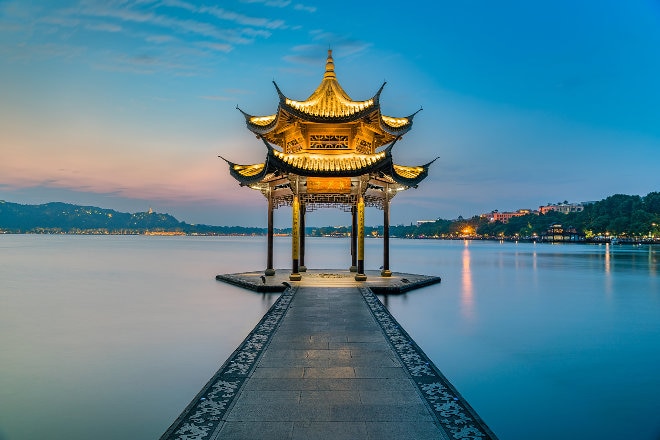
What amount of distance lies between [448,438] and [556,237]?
455 feet

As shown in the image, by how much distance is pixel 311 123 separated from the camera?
58.4 ft

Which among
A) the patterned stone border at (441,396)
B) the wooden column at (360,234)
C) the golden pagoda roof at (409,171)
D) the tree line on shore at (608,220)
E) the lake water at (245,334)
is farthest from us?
the tree line on shore at (608,220)

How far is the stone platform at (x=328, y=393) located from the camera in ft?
15.7

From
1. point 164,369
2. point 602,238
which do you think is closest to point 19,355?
point 164,369

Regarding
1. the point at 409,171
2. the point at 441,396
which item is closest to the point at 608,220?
the point at 409,171

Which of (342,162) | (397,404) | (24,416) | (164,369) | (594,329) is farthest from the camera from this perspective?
(342,162)

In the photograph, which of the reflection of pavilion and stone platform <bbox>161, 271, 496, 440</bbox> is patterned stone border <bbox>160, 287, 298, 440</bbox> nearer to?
stone platform <bbox>161, 271, 496, 440</bbox>

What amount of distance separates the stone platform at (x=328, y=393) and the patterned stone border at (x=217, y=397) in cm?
1

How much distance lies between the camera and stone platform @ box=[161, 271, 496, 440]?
15.7 ft

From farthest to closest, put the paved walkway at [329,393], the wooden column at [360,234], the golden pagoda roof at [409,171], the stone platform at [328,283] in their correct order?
the golden pagoda roof at [409,171], the wooden column at [360,234], the stone platform at [328,283], the paved walkway at [329,393]

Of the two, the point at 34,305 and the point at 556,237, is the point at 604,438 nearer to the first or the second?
the point at 34,305

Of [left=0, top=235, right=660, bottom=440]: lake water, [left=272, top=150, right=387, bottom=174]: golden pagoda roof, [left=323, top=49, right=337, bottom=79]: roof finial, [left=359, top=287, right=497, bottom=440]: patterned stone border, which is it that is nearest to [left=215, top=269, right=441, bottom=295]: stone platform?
[left=0, top=235, right=660, bottom=440]: lake water

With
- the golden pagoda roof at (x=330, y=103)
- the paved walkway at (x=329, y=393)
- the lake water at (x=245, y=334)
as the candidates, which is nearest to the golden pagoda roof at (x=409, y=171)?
the golden pagoda roof at (x=330, y=103)

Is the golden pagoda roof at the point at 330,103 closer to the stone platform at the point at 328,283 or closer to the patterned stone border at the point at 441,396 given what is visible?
the stone platform at the point at 328,283
